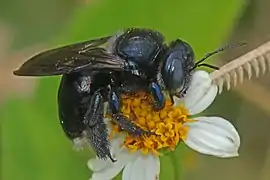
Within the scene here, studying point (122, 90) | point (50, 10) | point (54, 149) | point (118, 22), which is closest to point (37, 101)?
point (54, 149)

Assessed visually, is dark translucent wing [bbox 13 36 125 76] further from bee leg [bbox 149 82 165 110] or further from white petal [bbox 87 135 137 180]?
white petal [bbox 87 135 137 180]

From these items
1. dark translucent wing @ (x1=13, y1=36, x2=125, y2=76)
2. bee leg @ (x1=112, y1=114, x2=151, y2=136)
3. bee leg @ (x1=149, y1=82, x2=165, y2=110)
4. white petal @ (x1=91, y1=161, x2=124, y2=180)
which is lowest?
white petal @ (x1=91, y1=161, x2=124, y2=180)

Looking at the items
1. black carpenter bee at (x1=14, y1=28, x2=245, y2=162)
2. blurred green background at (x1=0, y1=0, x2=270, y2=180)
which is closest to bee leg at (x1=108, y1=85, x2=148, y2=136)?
black carpenter bee at (x1=14, y1=28, x2=245, y2=162)

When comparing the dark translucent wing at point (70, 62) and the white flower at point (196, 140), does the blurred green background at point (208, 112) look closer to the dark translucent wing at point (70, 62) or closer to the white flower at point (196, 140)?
the white flower at point (196, 140)

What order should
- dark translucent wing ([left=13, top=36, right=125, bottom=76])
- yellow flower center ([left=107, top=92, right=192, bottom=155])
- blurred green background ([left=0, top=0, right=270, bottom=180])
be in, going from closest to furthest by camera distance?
dark translucent wing ([left=13, top=36, right=125, bottom=76]) < yellow flower center ([left=107, top=92, right=192, bottom=155]) < blurred green background ([left=0, top=0, right=270, bottom=180])

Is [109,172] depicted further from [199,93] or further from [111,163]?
[199,93]

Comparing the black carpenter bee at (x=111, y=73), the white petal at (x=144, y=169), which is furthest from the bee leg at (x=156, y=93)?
the white petal at (x=144, y=169)

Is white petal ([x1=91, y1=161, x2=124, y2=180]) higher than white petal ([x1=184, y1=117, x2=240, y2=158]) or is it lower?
lower
